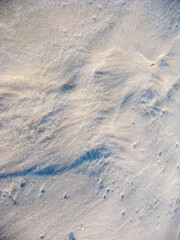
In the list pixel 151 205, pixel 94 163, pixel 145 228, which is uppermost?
pixel 94 163

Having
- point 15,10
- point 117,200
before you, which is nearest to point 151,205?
point 117,200

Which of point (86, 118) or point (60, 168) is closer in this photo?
point (60, 168)

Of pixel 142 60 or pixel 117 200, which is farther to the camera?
pixel 142 60

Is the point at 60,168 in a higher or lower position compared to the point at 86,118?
lower

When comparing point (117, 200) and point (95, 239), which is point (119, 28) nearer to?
point (117, 200)

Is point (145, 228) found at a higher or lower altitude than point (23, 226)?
higher

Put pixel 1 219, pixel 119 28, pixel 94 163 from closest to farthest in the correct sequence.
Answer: pixel 1 219 → pixel 94 163 → pixel 119 28

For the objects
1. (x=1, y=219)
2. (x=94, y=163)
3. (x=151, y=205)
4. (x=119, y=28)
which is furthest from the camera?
(x=151, y=205)
